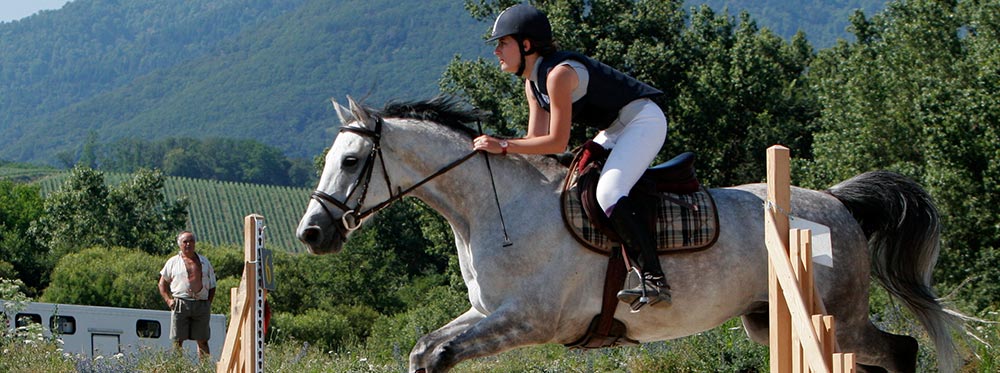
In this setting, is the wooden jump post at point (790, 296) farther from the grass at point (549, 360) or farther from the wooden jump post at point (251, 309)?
the grass at point (549, 360)

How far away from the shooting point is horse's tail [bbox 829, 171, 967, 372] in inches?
300

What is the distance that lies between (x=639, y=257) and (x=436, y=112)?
4.94 ft

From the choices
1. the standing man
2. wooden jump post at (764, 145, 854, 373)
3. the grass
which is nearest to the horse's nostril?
wooden jump post at (764, 145, 854, 373)

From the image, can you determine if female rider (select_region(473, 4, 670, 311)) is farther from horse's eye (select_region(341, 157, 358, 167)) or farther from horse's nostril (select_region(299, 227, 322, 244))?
horse's nostril (select_region(299, 227, 322, 244))

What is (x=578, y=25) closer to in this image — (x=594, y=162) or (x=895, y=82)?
(x=895, y=82)

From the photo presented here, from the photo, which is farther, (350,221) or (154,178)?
(154,178)

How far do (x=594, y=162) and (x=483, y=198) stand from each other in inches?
25.1

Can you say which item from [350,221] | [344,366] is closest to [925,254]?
[350,221]

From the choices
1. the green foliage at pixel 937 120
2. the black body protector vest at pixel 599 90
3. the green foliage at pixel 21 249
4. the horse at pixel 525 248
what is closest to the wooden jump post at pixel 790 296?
the horse at pixel 525 248

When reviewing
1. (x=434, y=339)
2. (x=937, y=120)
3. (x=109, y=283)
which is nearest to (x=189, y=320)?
(x=434, y=339)

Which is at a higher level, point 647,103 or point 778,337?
point 647,103

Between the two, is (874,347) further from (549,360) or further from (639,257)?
(549,360)

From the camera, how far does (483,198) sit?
675 centimetres

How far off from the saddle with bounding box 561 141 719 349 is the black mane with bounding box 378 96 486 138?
0.71m
